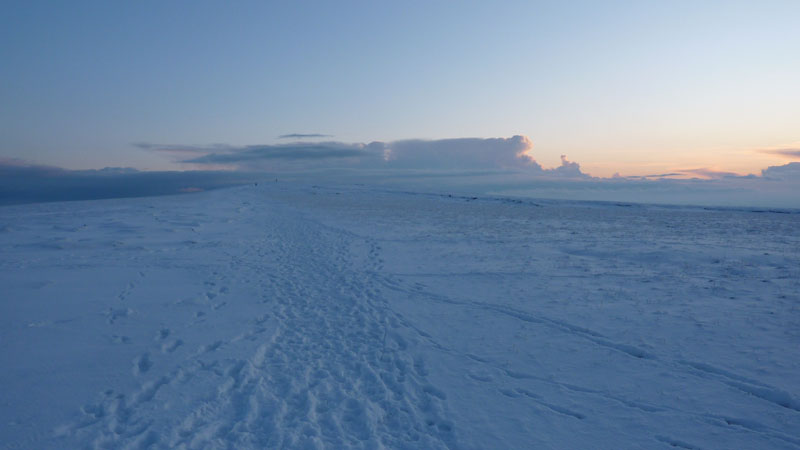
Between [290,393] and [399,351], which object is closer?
[290,393]

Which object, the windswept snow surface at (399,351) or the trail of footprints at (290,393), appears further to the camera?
the windswept snow surface at (399,351)

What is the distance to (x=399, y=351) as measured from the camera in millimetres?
8547

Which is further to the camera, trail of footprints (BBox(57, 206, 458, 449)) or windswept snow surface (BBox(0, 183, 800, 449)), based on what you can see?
windswept snow surface (BBox(0, 183, 800, 449))

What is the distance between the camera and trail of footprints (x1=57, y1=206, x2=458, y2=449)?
5594mm

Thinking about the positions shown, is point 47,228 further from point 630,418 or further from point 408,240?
point 630,418

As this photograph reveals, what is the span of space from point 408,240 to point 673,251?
1209 cm

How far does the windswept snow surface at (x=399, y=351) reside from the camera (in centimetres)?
584

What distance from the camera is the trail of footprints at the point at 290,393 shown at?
220 inches

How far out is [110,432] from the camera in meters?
5.61

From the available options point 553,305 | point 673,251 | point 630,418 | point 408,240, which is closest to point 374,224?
point 408,240

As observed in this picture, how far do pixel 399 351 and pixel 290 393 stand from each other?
247 centimetres

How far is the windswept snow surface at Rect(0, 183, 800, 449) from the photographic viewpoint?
5.84 meters

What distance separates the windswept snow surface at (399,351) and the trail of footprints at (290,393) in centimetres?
4

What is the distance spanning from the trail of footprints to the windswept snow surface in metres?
0.04
